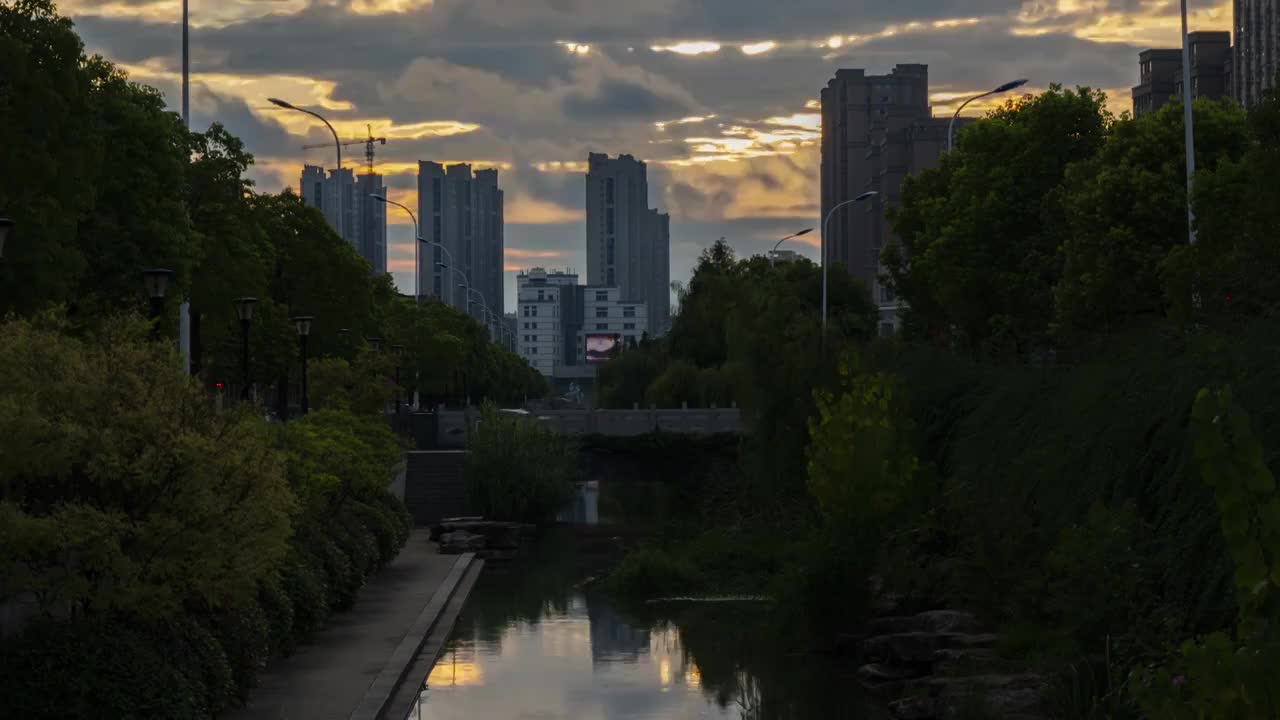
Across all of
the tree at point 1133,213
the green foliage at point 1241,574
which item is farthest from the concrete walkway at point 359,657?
the tree at point 1133,213

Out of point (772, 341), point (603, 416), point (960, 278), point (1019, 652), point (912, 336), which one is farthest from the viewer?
point (603, 416)

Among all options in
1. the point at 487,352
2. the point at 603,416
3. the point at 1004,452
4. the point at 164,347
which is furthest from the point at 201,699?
the point at 487,352

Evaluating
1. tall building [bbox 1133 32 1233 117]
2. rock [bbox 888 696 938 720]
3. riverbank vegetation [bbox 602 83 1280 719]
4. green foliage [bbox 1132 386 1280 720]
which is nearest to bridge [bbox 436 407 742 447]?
riverbank vegetation [bbox 602 83 1280 719]

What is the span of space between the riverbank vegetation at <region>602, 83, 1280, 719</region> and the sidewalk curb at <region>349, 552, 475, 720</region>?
5.29 metres

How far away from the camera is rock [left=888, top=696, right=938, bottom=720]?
70.5 ft

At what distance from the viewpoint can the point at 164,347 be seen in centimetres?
1973

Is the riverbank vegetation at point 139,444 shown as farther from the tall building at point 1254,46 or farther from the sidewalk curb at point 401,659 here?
the tall building at point 1254,46

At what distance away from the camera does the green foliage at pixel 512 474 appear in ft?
177

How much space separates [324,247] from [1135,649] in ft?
183

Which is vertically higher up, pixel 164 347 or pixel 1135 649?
pixel 164 347

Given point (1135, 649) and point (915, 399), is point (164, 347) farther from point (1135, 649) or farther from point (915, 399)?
point (915, 399)

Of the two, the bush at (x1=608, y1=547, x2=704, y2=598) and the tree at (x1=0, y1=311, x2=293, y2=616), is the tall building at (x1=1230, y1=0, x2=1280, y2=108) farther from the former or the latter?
the tree at (x1=0, y1=311, x2=293, y2=616)

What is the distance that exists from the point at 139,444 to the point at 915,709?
10.1 meters

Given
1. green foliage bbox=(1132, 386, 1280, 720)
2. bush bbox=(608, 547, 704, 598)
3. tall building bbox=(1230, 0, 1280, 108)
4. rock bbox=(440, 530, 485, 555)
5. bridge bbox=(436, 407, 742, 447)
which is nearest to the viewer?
green foliage bbox=(1132, 386, 1280, 720)
